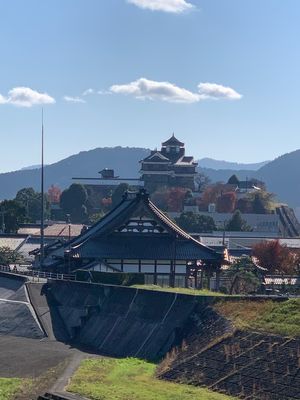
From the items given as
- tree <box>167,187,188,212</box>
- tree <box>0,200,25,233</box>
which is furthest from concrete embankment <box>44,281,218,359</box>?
tree <box>167,187,188,212</box>

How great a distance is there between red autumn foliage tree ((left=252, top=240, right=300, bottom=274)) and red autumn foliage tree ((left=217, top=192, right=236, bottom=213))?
4856 centimetres

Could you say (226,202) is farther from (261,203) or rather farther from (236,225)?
(236,225)

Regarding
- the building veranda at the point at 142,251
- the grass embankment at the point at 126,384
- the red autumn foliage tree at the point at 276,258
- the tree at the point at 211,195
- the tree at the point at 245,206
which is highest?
the tree at the point at 211,195

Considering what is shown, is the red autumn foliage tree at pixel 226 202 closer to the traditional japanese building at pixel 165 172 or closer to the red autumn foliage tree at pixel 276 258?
the traditional japanese building at pixel 165 172

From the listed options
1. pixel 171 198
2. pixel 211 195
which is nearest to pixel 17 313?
pixel 171 198

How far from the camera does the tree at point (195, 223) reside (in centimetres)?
8819

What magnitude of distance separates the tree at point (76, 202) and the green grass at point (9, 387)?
8127 centimetres

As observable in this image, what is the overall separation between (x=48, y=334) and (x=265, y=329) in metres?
12.3

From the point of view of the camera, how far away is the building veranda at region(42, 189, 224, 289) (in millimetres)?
42906

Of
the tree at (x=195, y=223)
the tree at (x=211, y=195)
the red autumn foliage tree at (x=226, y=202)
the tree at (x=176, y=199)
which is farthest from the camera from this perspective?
the tree at (x=211, y=195)

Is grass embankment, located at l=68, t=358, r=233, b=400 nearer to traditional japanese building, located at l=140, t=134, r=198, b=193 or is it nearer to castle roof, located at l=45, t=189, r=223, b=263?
castle roof, located at l=45, t=189, r=223, b=263

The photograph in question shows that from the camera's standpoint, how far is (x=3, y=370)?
27609 mm

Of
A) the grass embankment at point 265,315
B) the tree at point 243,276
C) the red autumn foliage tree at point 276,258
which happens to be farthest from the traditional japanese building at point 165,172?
the grass embankment at point 265,315

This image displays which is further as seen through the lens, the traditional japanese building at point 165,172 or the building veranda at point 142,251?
the traditional japanese building at point 165,172
